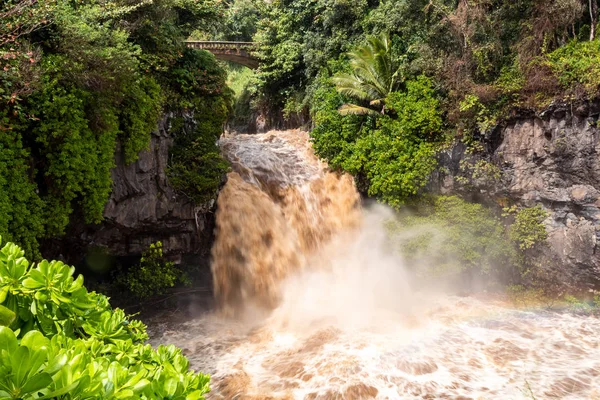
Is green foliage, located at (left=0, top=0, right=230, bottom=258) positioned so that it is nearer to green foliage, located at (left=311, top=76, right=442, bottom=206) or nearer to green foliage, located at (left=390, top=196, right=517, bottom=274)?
green foliage, located at (left=311, top=76, right=442, bottom=206)

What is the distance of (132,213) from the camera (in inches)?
359

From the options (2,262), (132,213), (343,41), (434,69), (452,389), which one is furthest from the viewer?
(343,41)

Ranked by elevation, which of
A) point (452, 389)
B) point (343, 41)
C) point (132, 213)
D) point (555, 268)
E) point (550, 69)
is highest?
point (343, 41)

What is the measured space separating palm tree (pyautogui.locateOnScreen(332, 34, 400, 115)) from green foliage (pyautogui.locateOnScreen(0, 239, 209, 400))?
11695mm

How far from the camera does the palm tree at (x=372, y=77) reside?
1324 centimetres

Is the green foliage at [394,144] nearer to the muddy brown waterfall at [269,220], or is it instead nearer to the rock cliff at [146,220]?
the muddy brown waterfall at [269,220]

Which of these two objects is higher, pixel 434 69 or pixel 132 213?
pixel 434 69

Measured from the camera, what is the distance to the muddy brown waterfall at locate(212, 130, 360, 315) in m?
11.0

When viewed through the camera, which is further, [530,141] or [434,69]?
[434,69]

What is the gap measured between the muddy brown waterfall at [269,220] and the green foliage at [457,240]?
2040 millimetres

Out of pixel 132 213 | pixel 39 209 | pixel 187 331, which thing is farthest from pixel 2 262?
pixel 187 331

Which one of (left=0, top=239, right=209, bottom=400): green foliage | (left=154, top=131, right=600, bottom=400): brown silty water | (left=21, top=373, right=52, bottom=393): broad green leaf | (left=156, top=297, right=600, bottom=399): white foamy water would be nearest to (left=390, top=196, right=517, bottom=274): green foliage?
(left=154, top=131, right=600, bottom=400): brown silty water

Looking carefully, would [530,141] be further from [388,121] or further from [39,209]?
[39,209]

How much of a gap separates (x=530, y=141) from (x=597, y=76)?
207 centimetres
